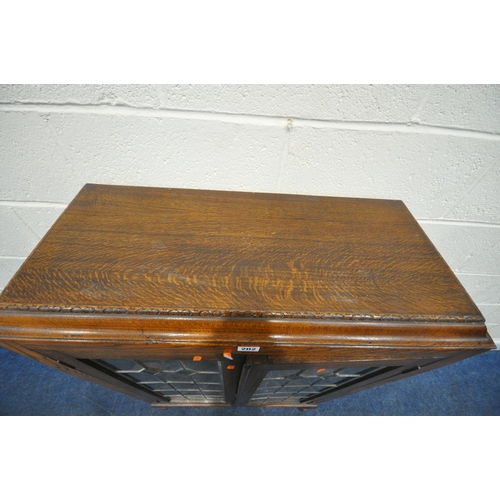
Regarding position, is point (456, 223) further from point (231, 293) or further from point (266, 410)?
point (266, 410)

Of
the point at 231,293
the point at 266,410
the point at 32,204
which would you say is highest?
the point at 32,204

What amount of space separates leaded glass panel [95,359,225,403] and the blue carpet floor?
1.22 feet

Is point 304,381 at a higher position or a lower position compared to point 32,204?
lower

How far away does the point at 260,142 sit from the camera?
2.07ft

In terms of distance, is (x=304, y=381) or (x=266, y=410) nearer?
(x=304, y=381)

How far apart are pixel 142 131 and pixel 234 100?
241mm

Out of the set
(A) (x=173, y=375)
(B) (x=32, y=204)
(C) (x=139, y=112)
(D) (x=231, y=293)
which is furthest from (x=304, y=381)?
(B) (x=32, y=204)

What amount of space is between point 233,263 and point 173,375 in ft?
1.34

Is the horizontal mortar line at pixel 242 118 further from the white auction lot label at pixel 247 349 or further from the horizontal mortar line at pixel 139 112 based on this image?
the white auction lot label at pixel 247 349

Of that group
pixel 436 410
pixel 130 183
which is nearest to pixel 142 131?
pixel 130 183

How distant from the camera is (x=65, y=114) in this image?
591mm

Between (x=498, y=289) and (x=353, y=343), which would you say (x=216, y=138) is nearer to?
(x=353, y=343)

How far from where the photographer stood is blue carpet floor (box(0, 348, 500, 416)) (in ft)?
3.65

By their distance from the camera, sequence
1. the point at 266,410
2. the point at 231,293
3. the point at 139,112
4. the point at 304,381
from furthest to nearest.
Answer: the point at 266,410, the point at 304,381, the point at 139,112, the point at 231,293
